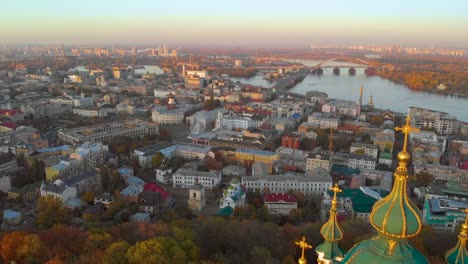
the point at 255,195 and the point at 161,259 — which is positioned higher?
the point at 161,259

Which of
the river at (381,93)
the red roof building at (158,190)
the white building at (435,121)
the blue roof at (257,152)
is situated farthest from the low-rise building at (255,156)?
the river at (381,93)

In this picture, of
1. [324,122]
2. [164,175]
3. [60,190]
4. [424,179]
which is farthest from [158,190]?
[324,122]

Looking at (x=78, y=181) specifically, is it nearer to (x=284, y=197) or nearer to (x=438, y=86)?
(x=284, y=197)

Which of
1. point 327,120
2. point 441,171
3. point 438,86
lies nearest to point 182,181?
point 441,171

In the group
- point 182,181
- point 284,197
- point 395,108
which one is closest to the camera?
point 284,197

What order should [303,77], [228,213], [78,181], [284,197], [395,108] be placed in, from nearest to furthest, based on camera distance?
[228,213], [284,197], [78,181], [395,108], [303,77]

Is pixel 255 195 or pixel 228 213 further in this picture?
pixel 255 195
